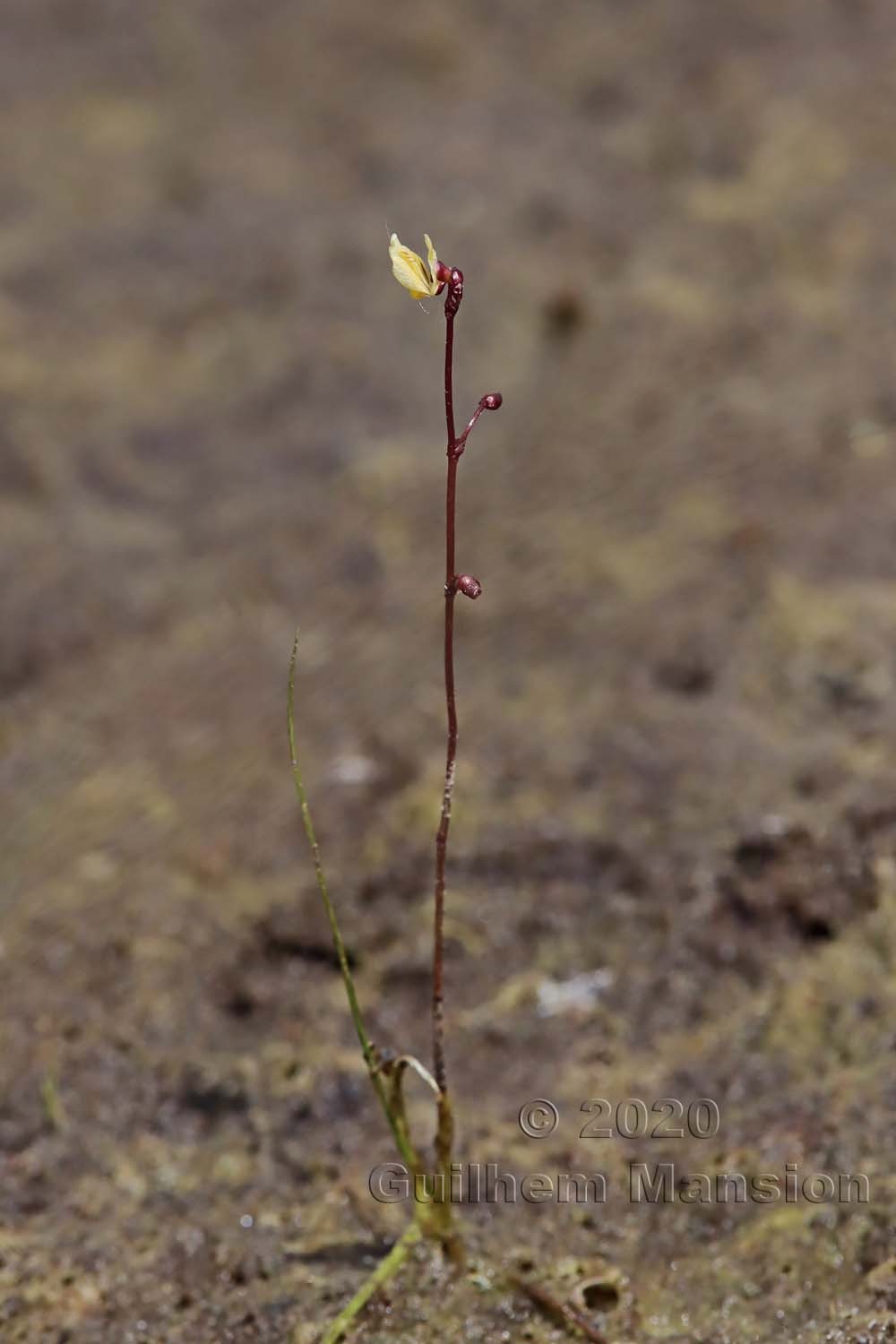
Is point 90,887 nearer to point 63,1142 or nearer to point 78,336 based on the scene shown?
point 63,1142

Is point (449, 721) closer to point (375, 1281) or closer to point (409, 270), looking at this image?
point (409, 270)

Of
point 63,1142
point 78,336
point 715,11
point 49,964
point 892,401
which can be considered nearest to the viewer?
point 63,1142

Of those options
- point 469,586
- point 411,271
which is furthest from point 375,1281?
point 411,271

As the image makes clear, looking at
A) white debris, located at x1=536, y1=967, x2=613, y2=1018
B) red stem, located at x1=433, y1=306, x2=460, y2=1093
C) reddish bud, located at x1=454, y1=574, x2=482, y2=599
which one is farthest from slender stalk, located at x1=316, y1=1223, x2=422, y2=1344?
reddish bud, located at x1=454, y1=574, x2=482, y2=599

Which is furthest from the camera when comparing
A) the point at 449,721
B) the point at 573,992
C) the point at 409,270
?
the point at 573,992

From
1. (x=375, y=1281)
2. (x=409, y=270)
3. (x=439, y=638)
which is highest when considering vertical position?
(x=439, y=638)

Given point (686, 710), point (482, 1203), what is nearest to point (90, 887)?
point (482, 1203)
